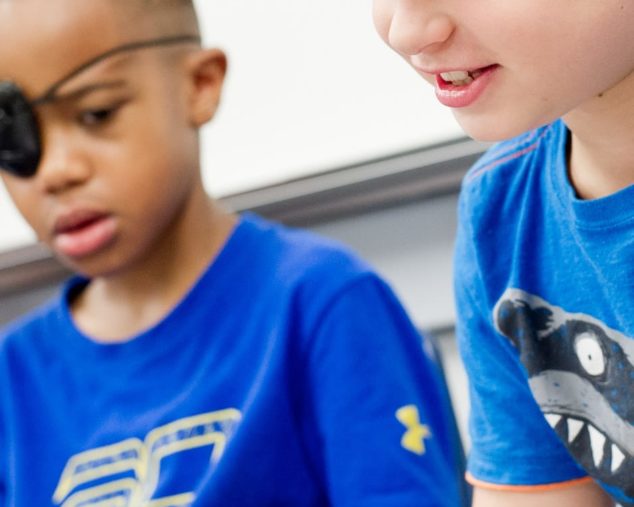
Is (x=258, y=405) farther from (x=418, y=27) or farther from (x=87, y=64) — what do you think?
(x=418, y=27)

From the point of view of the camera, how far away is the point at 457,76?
65 cm

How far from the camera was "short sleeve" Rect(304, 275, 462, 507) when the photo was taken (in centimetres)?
103

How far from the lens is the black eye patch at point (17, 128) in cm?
110

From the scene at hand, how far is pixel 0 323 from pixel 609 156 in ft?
4.91

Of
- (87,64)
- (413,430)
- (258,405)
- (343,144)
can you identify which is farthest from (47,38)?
(343,144)

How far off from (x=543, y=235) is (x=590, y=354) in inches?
3.8

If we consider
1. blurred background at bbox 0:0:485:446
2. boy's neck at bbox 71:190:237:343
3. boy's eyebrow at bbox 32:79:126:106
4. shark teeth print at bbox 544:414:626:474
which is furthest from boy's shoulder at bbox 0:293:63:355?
shark teeth print at bbox 544:414:626:474

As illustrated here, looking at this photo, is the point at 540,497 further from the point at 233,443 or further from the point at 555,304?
the point at 233,443

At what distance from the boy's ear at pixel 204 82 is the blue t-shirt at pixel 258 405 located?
14 centimetres

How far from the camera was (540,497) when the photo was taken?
856mm

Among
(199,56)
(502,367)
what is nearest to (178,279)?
(199,56)

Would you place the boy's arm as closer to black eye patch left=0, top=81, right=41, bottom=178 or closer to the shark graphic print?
the shark graphic print

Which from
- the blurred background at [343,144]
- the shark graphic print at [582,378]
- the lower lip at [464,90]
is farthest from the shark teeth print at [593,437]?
the blurred background at [343,144]

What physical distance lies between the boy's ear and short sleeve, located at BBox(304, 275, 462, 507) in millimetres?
269
